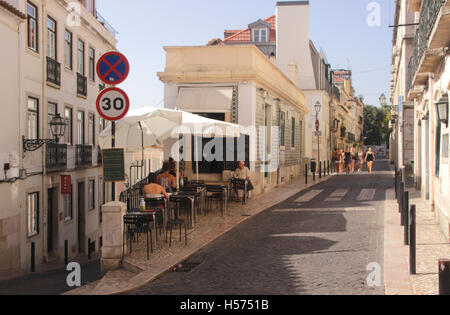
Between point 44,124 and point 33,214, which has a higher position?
point 44,124

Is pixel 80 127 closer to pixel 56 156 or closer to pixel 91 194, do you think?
pixel 91 194

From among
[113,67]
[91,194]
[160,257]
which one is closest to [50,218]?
[91,194]

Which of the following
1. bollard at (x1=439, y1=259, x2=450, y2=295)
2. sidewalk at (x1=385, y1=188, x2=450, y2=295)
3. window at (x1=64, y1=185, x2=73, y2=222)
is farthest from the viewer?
window at (x1=64, y1=185, x2=73, y2=222)

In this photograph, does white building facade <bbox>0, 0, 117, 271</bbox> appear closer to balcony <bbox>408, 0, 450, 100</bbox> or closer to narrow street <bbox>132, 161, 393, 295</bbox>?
narrow street <bbox>132, 161, 393, 295</bbox>

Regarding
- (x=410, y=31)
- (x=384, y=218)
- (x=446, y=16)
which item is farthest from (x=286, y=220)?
(x=410, y=31)

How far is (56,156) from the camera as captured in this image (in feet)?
69.5

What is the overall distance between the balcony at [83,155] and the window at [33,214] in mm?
4265

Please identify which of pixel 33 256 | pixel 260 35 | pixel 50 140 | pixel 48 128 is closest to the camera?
pixel 33 256

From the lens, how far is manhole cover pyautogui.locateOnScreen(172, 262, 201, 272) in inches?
349

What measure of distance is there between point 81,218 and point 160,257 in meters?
16.5

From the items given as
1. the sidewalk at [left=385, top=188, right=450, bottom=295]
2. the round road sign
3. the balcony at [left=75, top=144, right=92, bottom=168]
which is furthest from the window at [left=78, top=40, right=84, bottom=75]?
the round road sign

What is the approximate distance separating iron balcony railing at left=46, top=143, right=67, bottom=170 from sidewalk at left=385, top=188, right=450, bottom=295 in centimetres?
1221

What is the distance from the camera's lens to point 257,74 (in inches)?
818
